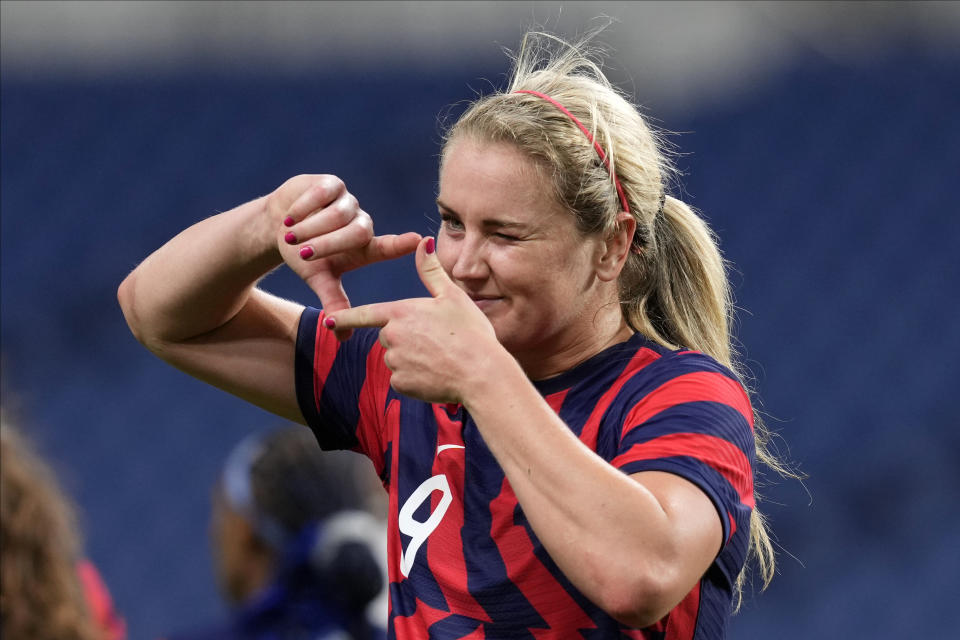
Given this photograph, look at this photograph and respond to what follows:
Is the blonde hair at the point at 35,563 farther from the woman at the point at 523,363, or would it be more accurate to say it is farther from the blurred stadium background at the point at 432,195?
the blurred stadium background at the point at 432,195

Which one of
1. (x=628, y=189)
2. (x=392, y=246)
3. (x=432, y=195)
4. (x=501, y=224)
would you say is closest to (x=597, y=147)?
(x=628, y=189)

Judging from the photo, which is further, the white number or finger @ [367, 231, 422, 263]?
the white number

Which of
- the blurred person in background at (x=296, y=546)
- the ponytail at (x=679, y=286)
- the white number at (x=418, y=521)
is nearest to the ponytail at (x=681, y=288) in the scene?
the ponytail at (x=679, y=286)

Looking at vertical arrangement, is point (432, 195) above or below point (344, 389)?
below

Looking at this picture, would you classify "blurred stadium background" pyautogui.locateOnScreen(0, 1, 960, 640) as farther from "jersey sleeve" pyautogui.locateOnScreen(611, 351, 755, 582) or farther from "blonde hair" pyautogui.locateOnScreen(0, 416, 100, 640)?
"jersey sleeve" pyautogui.locateOnScreen(611, 351, 755, 582)

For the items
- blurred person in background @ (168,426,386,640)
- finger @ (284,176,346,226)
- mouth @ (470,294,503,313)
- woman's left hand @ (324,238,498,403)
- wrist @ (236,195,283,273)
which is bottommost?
blurred person in background @ (168,426,386,640)

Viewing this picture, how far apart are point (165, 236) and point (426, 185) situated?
4.39 feet

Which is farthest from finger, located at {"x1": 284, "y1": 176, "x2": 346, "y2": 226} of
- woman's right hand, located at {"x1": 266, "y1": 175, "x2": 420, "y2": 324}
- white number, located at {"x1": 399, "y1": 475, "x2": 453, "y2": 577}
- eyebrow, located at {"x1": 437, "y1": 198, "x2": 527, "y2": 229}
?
white number, located at {"x1": 399, "y1": 475, "x2": 453, "y2": 577}

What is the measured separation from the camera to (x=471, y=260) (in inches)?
65.1

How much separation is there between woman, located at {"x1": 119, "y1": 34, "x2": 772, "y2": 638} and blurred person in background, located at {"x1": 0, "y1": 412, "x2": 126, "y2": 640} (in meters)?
0.40

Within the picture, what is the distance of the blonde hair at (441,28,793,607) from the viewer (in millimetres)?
1704

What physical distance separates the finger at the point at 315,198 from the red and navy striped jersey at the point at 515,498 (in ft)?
1.07

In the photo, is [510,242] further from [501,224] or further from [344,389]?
[344,389]

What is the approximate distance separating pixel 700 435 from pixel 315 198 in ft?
2.02
